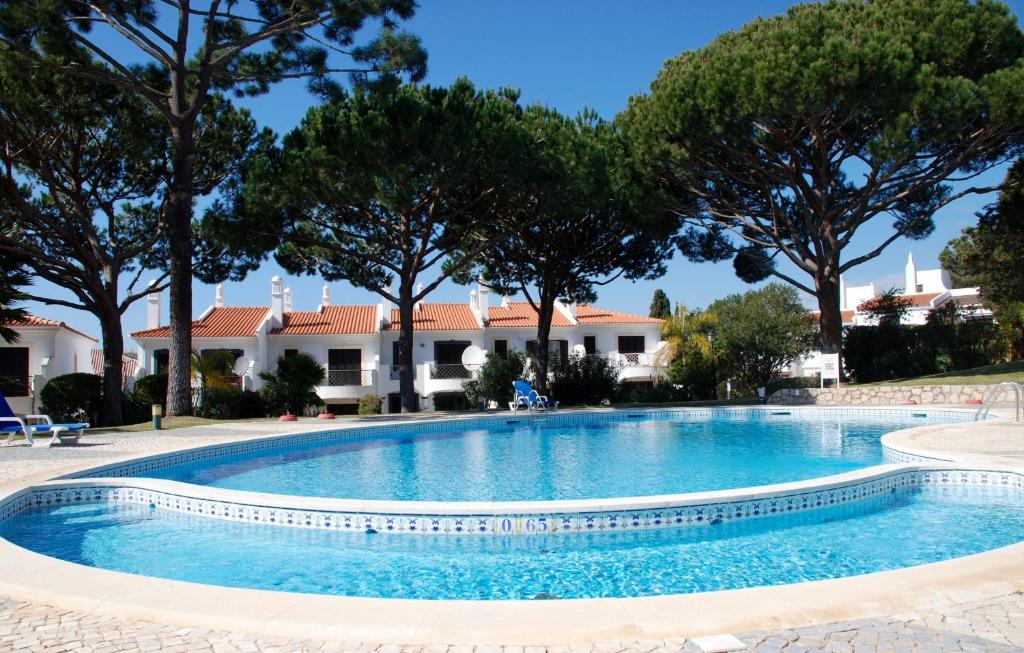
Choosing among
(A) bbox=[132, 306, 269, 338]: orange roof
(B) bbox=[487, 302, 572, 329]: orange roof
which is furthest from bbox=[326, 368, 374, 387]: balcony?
(B) bbox=[487, 302, 572, 329]: orange roof

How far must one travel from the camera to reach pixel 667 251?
27344mm

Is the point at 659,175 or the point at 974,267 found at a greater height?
the point at 659,175

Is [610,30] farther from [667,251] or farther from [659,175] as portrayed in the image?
[667,251]

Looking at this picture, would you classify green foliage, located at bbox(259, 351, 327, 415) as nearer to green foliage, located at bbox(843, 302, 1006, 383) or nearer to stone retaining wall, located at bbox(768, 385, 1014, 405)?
stone retaining wall, located at bbox(768, 385, 1014, 405)

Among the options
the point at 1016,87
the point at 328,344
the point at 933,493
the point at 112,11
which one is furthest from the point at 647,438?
the point at 328,344

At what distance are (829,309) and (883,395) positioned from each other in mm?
3212

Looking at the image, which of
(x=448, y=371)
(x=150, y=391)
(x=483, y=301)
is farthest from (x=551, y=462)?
(x=483, y=301)

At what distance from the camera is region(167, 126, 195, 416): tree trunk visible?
19.1 metres

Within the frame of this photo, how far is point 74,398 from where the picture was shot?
2269cm

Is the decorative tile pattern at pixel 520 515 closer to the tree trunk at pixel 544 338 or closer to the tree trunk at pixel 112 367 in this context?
the tree trunk at pixel 112 367

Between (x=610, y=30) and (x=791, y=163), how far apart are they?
11.7 m

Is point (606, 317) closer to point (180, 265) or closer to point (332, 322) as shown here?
point (332, 322)

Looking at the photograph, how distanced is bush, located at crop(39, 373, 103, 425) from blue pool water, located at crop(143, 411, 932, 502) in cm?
1084

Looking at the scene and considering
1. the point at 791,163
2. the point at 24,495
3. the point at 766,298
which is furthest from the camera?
the point at 766,298
